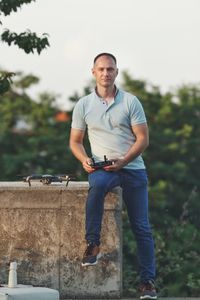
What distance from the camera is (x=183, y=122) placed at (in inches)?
1652

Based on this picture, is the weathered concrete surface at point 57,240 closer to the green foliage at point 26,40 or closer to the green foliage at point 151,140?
the green foliage at point 26,40

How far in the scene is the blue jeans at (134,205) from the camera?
9.75 metres

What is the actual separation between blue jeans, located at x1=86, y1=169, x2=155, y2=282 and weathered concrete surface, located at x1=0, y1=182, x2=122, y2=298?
504 millimetres

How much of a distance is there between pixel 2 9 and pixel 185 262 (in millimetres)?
3159

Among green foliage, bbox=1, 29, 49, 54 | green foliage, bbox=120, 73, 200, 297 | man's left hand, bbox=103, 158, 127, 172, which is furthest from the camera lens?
green foliage, bbox=120, 73, 200, 297

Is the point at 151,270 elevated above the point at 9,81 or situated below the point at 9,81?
below

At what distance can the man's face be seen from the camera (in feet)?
32.2

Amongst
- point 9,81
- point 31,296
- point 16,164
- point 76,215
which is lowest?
point 31,296

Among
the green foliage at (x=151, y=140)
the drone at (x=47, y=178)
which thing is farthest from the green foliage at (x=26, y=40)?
the green foliage at (x=151, y=140)

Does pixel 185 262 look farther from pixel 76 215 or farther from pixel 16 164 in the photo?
pixel 16 164

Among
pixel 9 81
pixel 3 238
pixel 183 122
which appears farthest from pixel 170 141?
pixel 3 238

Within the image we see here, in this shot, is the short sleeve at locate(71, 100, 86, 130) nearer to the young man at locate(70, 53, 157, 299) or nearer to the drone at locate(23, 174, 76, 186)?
the young man at locate(70, 53, 157, 299)

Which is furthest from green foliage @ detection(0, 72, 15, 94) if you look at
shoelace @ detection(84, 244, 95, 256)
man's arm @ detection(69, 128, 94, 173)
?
shoelace @ detection(84, 244, 95, 256)

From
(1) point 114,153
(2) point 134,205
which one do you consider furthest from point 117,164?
(2) point 134,205
